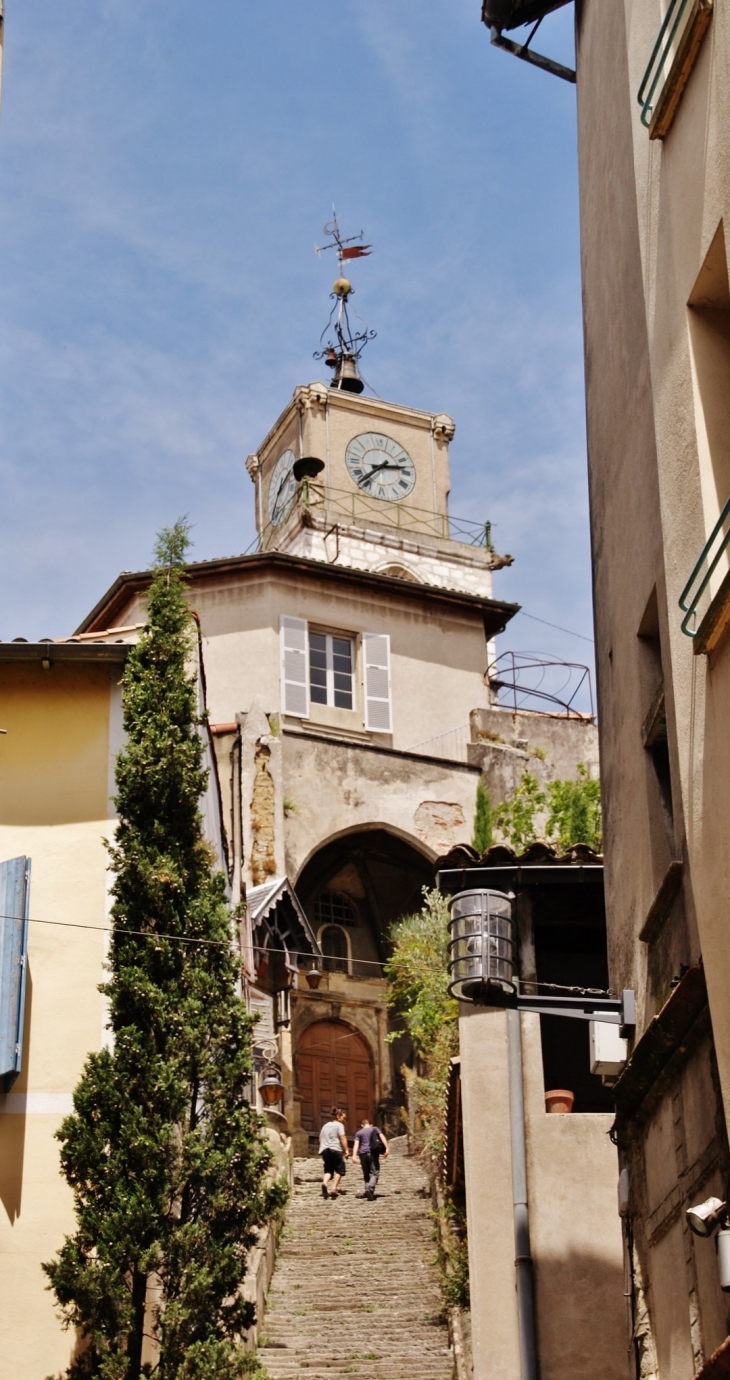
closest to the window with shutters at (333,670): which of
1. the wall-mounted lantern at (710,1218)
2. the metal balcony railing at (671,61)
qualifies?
the metal balcony railing at (671,61)

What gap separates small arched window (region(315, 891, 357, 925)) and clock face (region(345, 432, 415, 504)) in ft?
42.5

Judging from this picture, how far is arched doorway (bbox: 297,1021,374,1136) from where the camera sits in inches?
1147

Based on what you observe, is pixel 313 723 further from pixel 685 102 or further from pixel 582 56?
pixel 685 102

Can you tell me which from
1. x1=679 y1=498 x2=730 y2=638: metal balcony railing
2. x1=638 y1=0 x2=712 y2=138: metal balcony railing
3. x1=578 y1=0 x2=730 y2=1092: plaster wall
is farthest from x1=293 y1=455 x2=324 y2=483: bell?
x1=679 y1=498 x2=730 y2=638: metal balcony railing

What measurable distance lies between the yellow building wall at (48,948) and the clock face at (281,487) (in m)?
26.9

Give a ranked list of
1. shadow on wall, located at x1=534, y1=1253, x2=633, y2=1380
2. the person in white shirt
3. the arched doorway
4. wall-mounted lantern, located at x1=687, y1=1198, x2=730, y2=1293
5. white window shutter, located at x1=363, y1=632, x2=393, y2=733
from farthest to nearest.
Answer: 1. white window shutter, located at x1=363, y1=632, x2=393, y2=733
2. the arched doorway
3. the person in white shirt
4. shadow on wall, located at x1=534, y1=1253, x2=633, y2=1380
5. wall-mounted lantern, located at x1=687, y1=1198, x2=730, y2=1293

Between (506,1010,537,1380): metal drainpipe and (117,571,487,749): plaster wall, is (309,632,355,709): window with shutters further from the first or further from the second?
(506,1010,537,1380): metal drainpipe

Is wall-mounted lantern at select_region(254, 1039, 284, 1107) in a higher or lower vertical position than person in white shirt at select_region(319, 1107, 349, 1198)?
higher

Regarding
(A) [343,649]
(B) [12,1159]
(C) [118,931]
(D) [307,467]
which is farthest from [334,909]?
(B) [12,1159]

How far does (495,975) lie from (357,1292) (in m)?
9.37

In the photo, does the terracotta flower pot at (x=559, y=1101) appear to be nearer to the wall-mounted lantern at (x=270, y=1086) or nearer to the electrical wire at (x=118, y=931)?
the electrical wire at (x=118, y=931)

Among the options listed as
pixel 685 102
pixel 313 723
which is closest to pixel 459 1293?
pixel 685 102

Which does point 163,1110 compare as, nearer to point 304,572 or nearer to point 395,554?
point 304,572

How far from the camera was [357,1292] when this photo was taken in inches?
711
